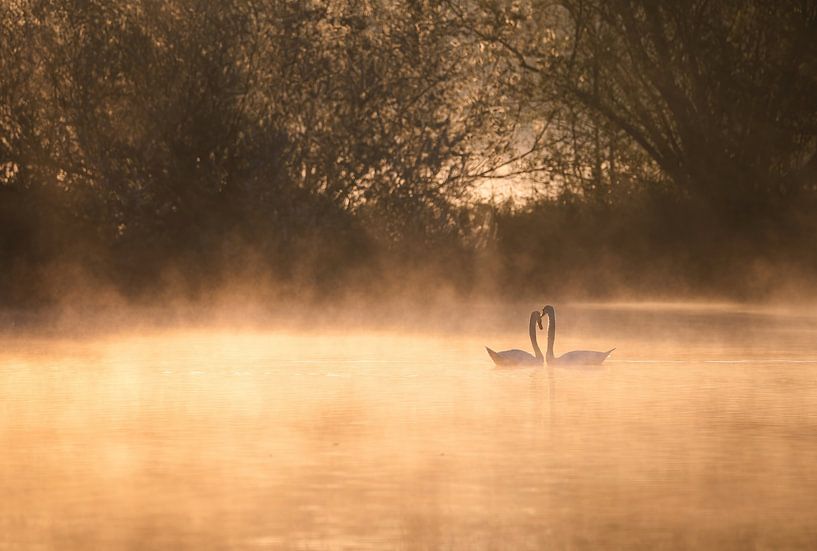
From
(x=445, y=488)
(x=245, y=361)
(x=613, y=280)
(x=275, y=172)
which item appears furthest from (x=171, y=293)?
(x=445, y=488)

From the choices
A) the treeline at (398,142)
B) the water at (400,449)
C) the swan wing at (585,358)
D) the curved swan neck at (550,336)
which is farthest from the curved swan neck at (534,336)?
the treeline at (398,142)

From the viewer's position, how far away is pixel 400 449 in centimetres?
1077

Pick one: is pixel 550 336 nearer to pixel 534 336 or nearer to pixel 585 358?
pixel 534 336

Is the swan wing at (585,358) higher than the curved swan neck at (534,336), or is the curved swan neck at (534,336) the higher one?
the curved swan neck at (534,336)

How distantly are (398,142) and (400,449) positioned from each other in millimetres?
19493

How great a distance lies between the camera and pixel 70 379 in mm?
15188

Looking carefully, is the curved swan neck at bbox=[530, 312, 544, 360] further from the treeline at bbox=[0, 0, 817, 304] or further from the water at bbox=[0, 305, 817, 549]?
the treeline at bbox=[0, 0, 817, 304]

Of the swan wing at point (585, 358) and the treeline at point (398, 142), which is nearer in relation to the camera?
the swan wing at point (585, 358)

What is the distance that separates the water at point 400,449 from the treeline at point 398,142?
922 centimetres

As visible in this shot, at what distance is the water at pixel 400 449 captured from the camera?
810 cm

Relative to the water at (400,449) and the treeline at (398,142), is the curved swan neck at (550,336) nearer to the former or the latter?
the water at (400,449)

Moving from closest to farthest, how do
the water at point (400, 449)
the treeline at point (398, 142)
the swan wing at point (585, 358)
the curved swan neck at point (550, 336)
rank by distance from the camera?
the water at point (400, 449) < the swan wing at point (585, 358) < the curved swan neck at point (550, 336) < the treeline at point (398, 142)

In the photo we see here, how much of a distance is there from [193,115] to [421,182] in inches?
158

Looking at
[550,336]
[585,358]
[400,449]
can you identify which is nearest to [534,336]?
[550,336]
